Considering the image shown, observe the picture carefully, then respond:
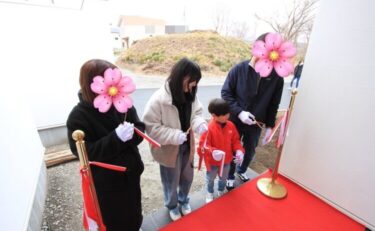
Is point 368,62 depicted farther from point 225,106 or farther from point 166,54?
point 166,54

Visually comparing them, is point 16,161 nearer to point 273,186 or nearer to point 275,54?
point 275,54

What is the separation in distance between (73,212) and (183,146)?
1094 mm

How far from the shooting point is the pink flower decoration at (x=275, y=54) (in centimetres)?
119

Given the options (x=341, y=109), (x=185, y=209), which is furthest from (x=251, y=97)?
(x=185, y=209)

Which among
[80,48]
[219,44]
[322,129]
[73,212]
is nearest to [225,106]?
[322,129]

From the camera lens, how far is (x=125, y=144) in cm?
99

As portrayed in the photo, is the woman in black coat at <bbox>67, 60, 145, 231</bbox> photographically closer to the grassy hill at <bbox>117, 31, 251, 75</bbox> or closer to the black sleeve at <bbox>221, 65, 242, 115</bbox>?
the black sleeve at <bbox>221, 65, 242, 115</bbox>

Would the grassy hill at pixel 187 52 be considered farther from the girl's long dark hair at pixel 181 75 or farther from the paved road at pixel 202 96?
the girl's long dark hair at pixel 181 75

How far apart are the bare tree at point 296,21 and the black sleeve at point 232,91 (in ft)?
11.8

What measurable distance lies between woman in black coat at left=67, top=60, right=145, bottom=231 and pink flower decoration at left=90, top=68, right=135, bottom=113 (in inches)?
2.5

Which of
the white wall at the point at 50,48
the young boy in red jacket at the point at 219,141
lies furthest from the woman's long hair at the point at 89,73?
the white wall at the point at 50,48

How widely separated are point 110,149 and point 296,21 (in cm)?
543

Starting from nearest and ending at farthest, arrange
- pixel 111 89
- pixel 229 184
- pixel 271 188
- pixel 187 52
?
pixel 111 89 → pixel 271 188 → pixel 229 184 → pixel 187 52

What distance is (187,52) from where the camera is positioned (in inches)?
299
